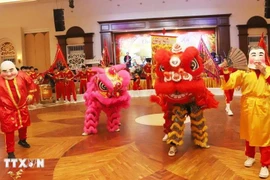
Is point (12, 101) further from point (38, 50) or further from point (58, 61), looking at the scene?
point (38, 50)

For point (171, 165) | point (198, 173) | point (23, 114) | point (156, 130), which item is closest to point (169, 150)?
point (171, 165)

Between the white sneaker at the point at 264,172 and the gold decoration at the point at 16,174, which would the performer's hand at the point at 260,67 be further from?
the gold decoration at the point at 16,174

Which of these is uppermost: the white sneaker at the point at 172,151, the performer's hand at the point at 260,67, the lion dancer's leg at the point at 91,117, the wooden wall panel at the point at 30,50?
the wooden wall panel at the point at 30,50

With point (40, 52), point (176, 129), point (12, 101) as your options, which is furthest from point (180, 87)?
point (40, 52)

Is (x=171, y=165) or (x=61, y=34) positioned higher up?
(x=61, y=34)

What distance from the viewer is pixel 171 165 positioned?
11.5 ft

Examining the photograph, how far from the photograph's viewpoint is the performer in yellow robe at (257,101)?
3.00 meters

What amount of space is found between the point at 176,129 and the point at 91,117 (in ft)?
5.86

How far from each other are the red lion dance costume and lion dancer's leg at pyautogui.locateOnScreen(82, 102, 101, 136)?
4.91ft

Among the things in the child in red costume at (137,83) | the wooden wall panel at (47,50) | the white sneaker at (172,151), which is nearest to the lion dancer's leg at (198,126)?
the white sneaker at (172,151)

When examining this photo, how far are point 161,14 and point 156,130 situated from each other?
32.0 feet

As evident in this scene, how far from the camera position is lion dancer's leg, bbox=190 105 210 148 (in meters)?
4.02

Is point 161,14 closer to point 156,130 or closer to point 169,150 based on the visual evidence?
point 156,130

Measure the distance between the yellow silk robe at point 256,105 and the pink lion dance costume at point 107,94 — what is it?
88.4 inches
